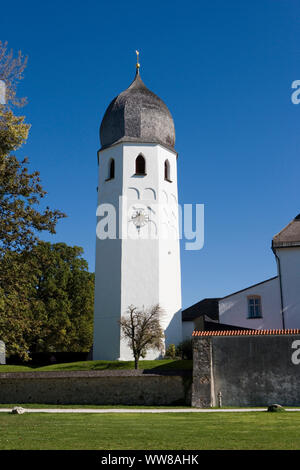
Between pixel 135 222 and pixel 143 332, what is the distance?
26.1ft

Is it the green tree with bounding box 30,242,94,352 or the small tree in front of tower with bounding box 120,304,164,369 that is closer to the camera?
the small tree in front of tower with bounding box 120,304,164,369

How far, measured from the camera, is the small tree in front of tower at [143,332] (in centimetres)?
2714

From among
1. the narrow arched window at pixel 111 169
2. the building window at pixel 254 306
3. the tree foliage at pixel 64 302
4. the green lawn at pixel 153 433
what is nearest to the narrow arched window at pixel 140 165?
the narrow arched window at pixel 111 169

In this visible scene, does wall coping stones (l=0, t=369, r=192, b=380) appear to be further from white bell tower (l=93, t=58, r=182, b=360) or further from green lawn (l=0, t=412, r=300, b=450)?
white bell tower (l=93, t=58, r=182, b=360)

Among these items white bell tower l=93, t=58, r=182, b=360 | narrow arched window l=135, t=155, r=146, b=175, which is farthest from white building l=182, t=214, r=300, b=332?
narrow arched window l=135, t=155, r=146, b=175

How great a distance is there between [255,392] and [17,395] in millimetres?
10096

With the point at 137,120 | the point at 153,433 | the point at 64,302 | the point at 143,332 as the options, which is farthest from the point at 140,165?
the point at 153,433

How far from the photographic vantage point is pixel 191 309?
39531 millimetres

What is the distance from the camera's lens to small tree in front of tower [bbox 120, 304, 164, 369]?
27.1 m

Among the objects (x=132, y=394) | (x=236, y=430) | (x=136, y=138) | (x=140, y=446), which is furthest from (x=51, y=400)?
(x=136, y=138)

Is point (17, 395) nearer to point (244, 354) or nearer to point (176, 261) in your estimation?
point (244, 354)

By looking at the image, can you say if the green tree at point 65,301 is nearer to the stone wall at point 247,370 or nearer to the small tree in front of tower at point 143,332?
the small tree in front of tower at point 143,332

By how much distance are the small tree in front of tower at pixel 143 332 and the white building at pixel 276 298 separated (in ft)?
11.3

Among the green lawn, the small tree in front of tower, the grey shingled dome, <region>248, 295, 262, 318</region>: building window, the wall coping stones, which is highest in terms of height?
the grey shingled dome
